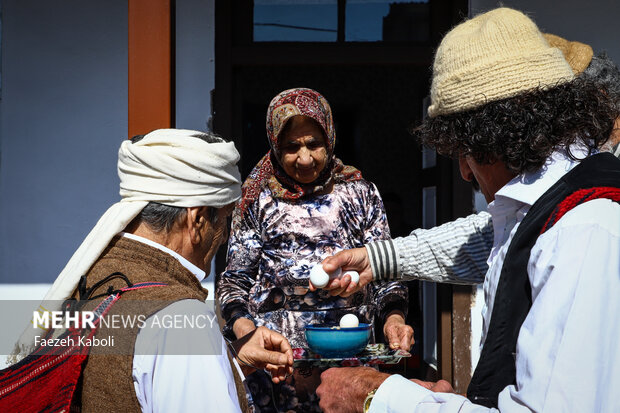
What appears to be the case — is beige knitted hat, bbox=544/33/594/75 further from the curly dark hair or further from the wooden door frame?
the wooden door frame

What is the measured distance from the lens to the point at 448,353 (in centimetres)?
408

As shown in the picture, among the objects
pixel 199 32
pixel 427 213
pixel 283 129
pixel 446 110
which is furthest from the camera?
pixel 427 213

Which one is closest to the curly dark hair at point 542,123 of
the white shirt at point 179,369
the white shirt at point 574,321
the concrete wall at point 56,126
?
the white shirt at point 574,321

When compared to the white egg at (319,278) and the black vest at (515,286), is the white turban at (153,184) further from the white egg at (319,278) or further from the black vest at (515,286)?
the black vest at (515,286)

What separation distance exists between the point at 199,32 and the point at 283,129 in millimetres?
1365

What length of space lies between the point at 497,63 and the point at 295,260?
1.54 meters

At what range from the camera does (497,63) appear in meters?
1.45

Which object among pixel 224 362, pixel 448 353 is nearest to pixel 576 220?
pixel 224 362

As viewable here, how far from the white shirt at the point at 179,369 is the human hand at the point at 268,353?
0.64 m

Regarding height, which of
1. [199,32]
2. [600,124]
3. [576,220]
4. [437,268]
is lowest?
[437,268]

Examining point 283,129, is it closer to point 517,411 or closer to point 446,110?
point 446,110

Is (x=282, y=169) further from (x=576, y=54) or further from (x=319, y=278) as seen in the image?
(x=576, y=54)

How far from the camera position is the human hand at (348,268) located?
7.11 feet

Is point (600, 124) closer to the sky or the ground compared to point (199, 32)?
closer to the ground
